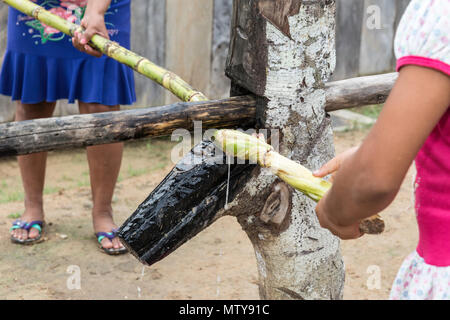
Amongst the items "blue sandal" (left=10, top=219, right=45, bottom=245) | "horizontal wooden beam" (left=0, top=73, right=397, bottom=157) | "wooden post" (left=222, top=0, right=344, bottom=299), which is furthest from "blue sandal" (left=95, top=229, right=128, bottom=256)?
"horizontal wooden beam" (left=0, top=73, right=397, bottom=157)

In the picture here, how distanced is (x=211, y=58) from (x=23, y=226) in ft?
6.33

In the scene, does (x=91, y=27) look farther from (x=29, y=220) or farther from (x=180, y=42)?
(x=180, y=42)

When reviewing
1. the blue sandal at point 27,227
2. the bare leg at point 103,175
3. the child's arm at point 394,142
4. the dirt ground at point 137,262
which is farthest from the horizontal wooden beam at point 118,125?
the blue sandal at point 27,227

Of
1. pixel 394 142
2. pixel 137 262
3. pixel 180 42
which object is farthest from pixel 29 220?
pixel 394 142

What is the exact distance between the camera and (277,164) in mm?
1443

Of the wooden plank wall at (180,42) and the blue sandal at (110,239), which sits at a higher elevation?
the wooden plank wall at (180,42)

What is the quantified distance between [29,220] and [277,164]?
188 centimetres

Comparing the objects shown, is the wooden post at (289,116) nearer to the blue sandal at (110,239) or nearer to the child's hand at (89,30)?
the child's hand at (89,30)

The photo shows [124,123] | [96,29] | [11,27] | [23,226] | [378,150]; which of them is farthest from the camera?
[23,226]

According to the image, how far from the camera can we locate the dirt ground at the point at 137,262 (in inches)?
103

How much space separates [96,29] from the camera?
2.23 m

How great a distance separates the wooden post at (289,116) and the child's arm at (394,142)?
27.1 inches

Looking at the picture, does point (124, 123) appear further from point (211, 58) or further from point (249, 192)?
point (211, 58)
